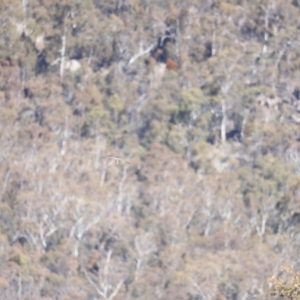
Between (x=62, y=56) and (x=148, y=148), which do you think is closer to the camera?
(x=148, y=148)

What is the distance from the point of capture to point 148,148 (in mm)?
39375

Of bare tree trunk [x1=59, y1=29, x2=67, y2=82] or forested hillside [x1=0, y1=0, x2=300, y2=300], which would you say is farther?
bare tree trunk [x1=59, y1=29, x2=67, y2=82]

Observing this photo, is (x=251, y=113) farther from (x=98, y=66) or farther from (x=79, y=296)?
(x=79, y=296)

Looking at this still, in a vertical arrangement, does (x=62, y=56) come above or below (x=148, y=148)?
above

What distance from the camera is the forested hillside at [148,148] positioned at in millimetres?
31234

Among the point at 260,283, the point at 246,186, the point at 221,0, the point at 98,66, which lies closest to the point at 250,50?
the point at 221,0

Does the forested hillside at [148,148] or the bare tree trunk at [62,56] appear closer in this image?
the forested hillside at [148,148]

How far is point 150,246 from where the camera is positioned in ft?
107

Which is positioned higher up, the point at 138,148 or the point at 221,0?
the point at 221,0

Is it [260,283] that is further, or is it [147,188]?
[147,188]

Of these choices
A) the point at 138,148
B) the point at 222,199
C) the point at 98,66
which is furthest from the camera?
the point at 98,66

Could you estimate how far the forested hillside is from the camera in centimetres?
3123

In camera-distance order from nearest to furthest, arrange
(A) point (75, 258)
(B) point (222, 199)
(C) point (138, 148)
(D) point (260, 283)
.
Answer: (D) point (260, 283), (A) point (75, 258), (B) point (222, 199), (C) point (138, 148)

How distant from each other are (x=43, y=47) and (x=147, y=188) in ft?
33.7
